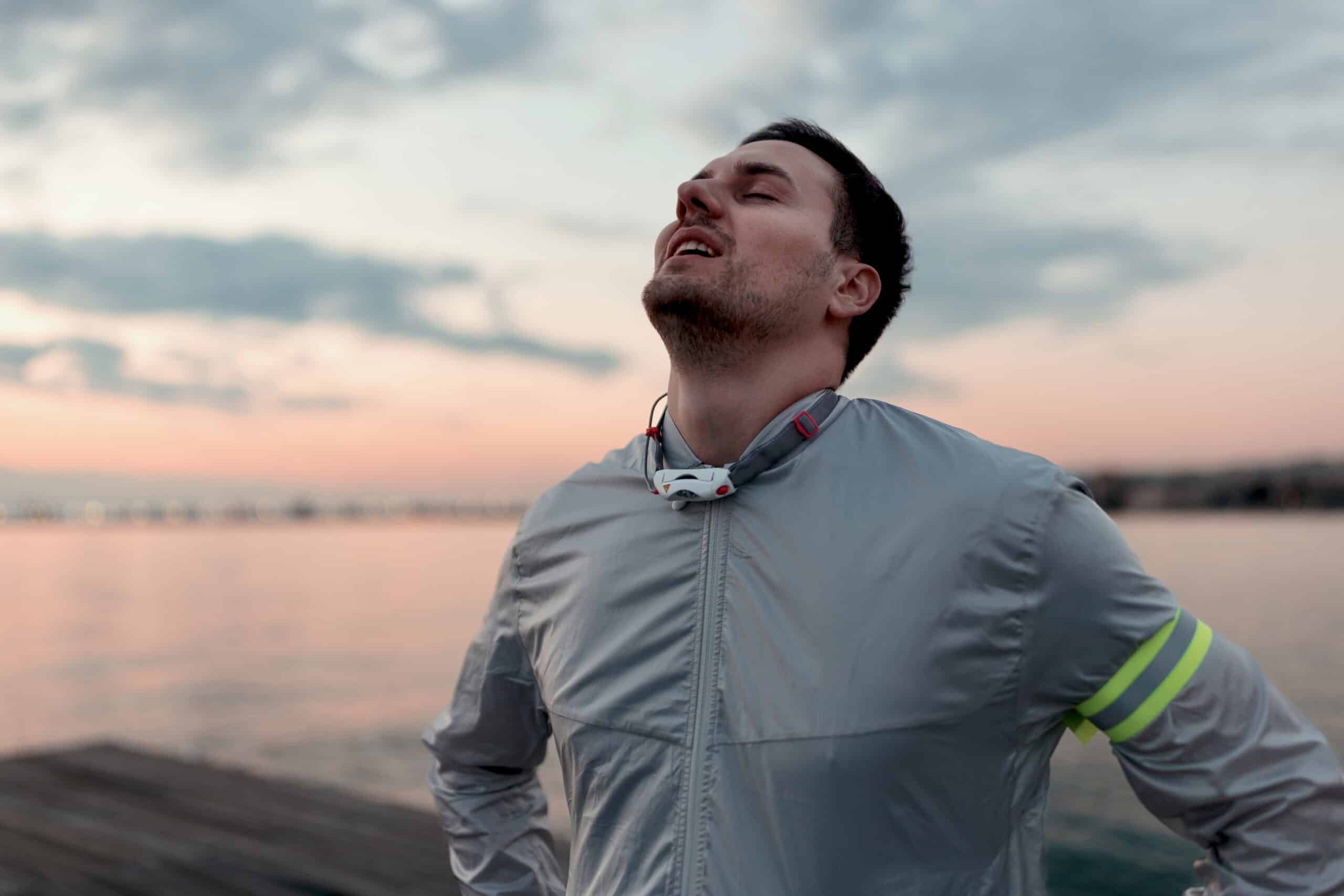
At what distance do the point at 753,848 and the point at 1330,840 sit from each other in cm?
56

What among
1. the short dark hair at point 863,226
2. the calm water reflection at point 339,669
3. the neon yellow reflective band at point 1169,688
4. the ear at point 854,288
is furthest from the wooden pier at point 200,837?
the neon yellow reflective band at point 1169,688

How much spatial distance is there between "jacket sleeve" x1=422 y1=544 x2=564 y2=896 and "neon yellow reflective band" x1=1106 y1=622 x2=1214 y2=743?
0.79 metres

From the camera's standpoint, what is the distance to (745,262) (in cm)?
127

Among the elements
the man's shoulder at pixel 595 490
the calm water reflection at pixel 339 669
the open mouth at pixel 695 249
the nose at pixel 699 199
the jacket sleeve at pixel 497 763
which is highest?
the nose at pixel 699 199

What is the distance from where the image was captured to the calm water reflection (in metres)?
8.16

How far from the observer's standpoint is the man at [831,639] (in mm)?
1016

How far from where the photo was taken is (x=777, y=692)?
1107mm

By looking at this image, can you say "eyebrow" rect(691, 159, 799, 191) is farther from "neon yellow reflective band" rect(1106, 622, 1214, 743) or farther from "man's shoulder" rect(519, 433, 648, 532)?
"neon yellow reflective band" rect(1106, 622, 1214, 743)

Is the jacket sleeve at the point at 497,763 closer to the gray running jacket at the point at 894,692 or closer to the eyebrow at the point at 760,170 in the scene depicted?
the gray running jacket at the point at 894,692

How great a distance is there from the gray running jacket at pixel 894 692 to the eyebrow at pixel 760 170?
296 mm

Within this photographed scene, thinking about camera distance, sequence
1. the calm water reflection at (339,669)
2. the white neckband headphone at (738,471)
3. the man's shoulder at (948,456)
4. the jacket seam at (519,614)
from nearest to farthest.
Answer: the man's shoulder at (948,456), the white neckband headphone at (738,471), the jacket seam at (519,614), the calm water reflection at (339,669)

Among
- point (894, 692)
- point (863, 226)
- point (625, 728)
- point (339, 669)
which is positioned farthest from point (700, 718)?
point (339, 669)

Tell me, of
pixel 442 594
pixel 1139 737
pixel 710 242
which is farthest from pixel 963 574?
pixel 442 594

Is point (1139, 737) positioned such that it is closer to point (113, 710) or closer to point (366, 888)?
point (366, 888)
